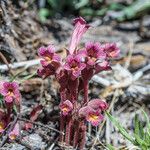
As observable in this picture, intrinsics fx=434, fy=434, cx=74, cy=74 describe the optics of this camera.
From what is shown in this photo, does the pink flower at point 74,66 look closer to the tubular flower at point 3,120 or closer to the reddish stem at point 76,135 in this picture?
the reddish stem at point 76,135

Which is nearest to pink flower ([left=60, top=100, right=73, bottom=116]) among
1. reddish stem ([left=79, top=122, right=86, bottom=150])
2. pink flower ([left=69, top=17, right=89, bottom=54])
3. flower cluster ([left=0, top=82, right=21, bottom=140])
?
reddish stem ([left=79, top=122, right=86, bottom=150])

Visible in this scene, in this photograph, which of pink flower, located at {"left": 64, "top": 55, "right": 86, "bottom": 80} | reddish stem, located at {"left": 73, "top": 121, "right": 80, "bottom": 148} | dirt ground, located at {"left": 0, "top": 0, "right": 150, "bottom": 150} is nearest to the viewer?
pink flower, located at {"left": 64, "top": 55, "right": 86, "bottom": 80}

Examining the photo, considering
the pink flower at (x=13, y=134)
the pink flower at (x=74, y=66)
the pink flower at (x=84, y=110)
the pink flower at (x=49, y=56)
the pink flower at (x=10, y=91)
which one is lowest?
the pink flower at (x=13, y=134)

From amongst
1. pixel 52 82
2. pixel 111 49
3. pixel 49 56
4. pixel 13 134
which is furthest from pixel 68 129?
pixel 52 82

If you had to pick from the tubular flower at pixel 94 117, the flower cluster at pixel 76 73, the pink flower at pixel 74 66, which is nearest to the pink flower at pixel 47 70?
the flower cluster at pixel 76 73

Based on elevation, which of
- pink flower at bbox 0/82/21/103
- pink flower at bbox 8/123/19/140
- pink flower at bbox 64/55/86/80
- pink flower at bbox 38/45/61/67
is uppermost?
pink flower at bbox 38/45/61/67

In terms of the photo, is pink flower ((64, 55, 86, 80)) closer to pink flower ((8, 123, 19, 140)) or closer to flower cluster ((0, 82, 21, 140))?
flower cluster ((0, 82, 21, 140))

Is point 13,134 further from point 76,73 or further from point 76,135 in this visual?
point 76,73
